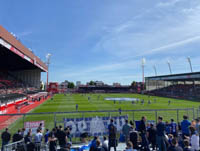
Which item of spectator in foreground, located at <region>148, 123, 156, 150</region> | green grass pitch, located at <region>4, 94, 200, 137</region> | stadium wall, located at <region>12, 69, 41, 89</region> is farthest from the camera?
stadium wall, located at <region>12, 69, 41, 89</region>

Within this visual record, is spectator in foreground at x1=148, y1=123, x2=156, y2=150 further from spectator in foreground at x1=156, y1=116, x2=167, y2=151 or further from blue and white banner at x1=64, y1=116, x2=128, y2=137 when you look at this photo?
blue and white banner at x1=64, y1=116, x2=128, y2=137

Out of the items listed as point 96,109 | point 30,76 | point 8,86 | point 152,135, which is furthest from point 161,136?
point 30,76

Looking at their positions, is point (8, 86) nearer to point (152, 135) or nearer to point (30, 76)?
point (30, 76)

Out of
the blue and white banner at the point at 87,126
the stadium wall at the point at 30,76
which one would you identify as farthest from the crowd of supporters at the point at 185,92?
the stadium wall at the point at 30,76

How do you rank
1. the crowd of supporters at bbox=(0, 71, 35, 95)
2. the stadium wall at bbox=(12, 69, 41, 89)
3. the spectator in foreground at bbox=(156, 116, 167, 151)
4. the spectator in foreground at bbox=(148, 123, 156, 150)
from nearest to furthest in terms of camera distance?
the spectator in foreground at bbox=(156, 116, 167, 151) < the spectator in foreground at bbox=(148, 123, 156, 150) < the crowd of supporters at bbox=(0, 71, 35, 95) < the stadium wall at bbox=(12, 69, 41, 89)

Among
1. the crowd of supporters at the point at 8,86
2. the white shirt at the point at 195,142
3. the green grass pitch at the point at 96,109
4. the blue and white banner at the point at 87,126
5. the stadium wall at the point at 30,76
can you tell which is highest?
the stadium wall at the point at 30,76

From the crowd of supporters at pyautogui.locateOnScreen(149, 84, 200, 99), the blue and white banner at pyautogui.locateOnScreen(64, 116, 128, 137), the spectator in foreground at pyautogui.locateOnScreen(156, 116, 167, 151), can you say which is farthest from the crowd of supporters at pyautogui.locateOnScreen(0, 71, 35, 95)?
the crowd of supporters at pyautogui.locateOnScreen(149, 84, 200, 99)

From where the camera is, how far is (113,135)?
744 centimetres

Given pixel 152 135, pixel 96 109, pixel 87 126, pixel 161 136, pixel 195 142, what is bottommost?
pixel 96 109

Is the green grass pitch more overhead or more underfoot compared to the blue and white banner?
more underfoot

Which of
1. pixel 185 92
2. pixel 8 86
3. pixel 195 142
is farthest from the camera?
pixel 185 92

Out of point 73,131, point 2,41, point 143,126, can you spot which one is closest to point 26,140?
point 73,131

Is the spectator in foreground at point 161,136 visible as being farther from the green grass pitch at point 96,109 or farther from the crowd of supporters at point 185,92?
the crowd of supporters at point 185,92

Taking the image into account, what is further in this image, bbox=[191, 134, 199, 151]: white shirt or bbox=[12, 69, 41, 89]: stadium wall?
bbox=[12, 69, 41, 89]: stadium wall
